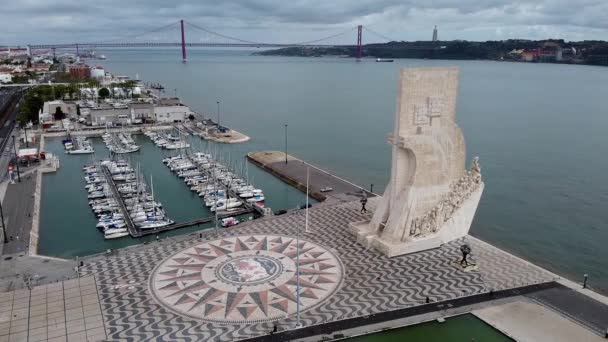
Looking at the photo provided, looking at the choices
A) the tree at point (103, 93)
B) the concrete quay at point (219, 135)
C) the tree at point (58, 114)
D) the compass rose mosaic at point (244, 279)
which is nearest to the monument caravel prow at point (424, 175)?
the compass rose mosaic at point (244, 279)

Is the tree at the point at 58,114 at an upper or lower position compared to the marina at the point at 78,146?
upper

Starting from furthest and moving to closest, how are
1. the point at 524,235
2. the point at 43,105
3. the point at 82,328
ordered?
the point at 43,105, the point at 524,235, the point at 82,328

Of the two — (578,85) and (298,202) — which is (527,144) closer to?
(298,202)

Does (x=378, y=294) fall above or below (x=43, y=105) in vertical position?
below

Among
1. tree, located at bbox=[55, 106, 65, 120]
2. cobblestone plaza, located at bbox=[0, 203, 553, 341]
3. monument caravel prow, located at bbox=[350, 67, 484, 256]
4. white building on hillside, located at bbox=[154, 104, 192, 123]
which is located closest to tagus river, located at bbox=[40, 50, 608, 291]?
cobblestone plaza, located at bbox=[0, 203, 553, 341]

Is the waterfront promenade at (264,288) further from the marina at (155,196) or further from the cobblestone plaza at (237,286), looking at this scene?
the marina at (155,196)

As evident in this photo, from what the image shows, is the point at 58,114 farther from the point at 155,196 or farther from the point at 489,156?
→ the point at 489,156

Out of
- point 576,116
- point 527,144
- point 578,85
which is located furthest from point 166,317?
point 578,85
